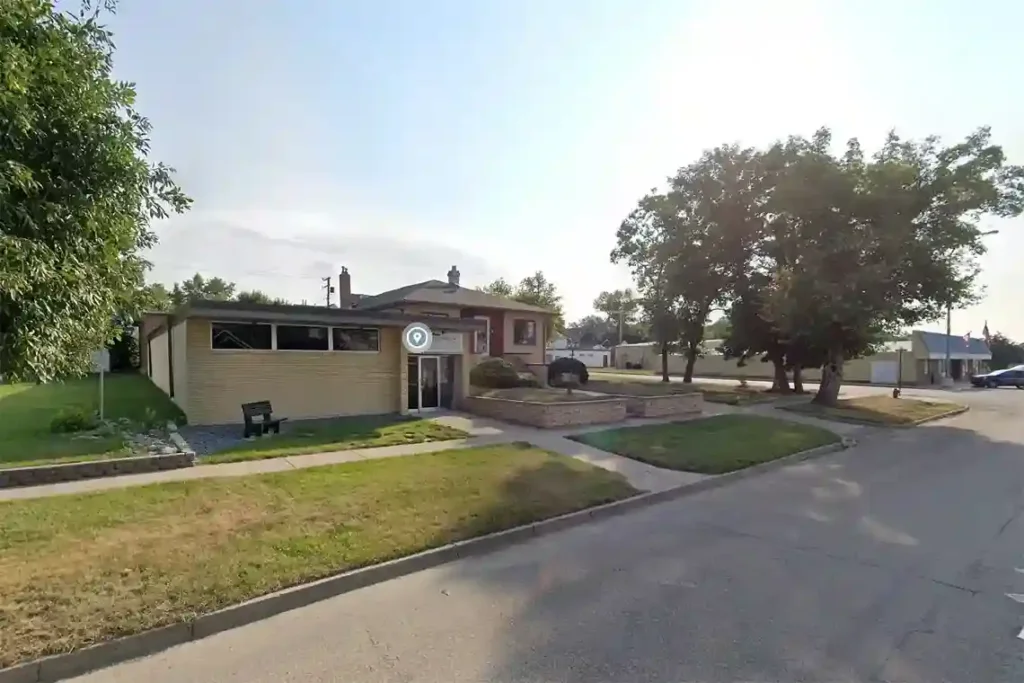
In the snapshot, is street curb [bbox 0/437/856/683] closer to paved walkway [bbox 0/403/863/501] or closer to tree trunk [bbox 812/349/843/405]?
paved walkway [bbox 0/403/863/501]

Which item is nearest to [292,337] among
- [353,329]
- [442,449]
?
[353,329]

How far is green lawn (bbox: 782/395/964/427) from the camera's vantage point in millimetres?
21688

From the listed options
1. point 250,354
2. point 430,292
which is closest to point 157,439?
point 250,354

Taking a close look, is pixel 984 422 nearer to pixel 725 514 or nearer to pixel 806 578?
pixel 725 514

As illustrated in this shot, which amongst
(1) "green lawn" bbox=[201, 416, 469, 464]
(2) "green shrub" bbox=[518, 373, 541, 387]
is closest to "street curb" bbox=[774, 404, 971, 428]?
(2) "green shrub" bbox=[518, 373, 541, 387]

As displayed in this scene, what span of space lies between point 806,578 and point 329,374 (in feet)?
47.1

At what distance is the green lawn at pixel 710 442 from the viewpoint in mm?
12148

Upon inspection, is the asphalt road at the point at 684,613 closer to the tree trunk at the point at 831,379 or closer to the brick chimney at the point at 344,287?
the tree trunk at the point at 831,379

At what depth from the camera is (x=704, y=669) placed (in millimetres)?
3961

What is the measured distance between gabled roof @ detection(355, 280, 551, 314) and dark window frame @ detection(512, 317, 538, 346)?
702 mm

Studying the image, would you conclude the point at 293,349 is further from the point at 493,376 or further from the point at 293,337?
the point at 493,376

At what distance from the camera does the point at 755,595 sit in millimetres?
5312

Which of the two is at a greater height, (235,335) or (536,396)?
(235,335)

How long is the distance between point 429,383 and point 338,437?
6.52 meters
